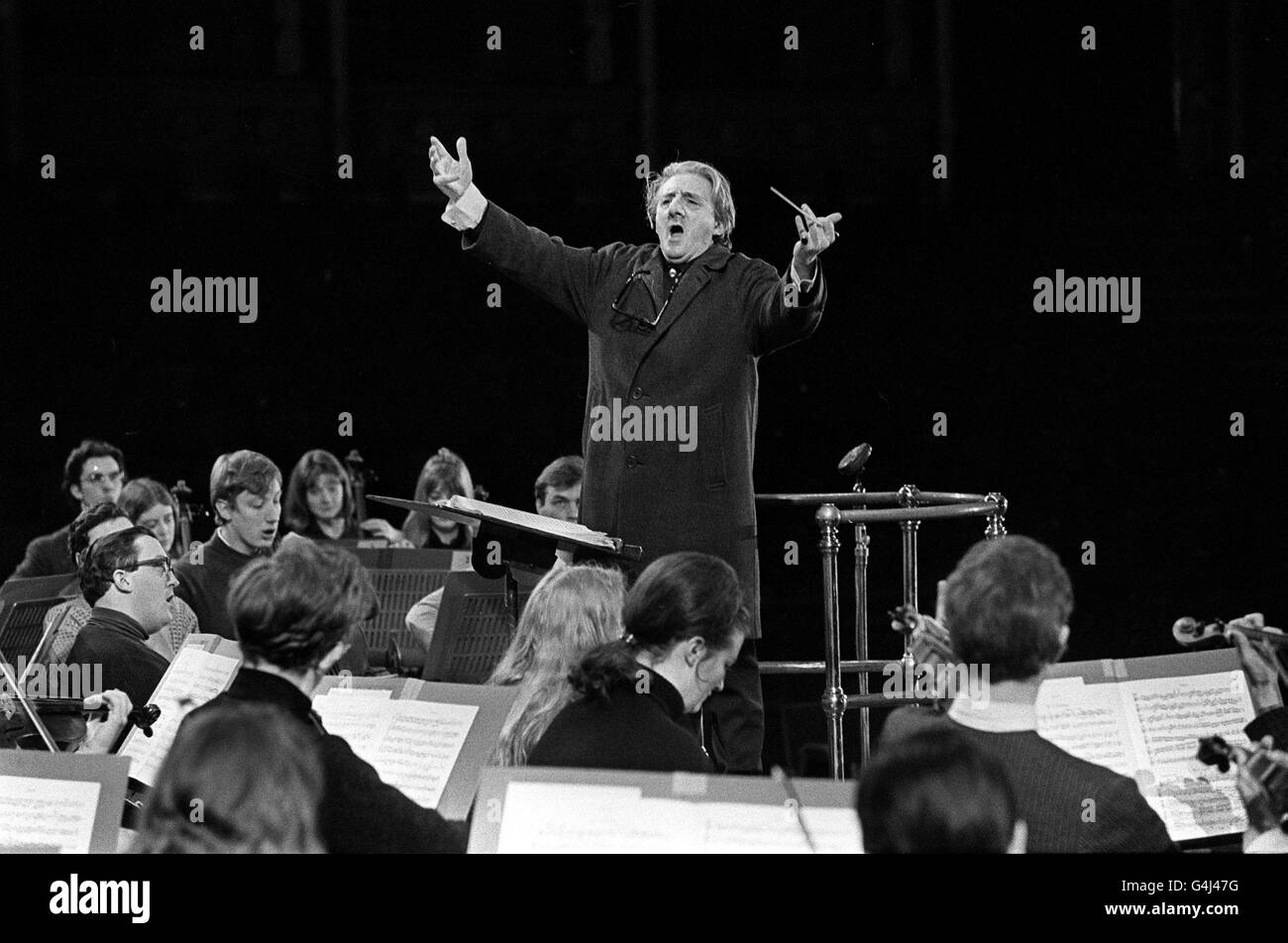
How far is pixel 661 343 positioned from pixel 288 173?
3.80 metres

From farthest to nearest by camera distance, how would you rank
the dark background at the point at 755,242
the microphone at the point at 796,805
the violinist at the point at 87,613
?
the dark background at the point at 755,242
the violinist at the point at 87,613
the microphone at the point at 796,805

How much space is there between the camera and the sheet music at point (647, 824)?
6.32 ft

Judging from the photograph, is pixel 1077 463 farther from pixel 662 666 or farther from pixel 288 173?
pixel 662 666

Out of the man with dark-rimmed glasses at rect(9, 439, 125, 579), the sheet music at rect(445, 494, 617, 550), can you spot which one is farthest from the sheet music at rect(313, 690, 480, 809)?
the man with dark-rimmed glasses at rect(9, 439, 125, 579)

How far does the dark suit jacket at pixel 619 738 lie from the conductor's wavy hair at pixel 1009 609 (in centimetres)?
47

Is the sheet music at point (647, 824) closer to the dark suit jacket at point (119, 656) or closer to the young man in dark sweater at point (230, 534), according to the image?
the dark suit jacket at point (119, 656)

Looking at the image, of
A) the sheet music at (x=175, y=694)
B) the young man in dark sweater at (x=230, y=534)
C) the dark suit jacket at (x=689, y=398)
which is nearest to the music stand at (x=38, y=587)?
the young man in dark sweater at (x=230, y=534)

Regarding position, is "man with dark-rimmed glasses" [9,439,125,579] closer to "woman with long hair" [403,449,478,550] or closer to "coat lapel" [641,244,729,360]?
"woman with long hair" [403,449,478,550]

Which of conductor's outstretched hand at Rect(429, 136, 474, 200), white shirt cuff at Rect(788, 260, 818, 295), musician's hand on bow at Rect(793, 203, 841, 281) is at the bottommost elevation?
white shirt cuff at Rect(788, 260, 818, 295)

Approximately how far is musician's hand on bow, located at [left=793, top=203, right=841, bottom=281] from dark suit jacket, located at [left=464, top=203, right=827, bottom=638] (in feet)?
0.69

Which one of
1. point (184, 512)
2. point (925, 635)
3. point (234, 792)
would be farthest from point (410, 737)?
point (184, 512)

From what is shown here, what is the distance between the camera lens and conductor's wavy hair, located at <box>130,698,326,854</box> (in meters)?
1.56

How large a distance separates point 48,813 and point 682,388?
71.6 inches
